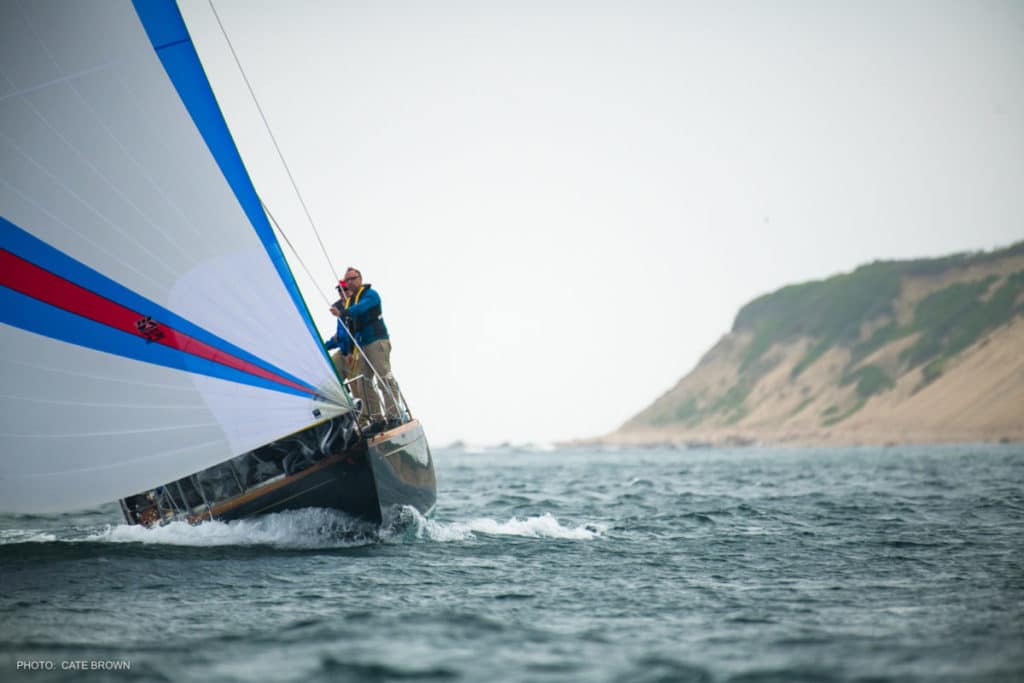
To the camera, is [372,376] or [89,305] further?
[372,376]

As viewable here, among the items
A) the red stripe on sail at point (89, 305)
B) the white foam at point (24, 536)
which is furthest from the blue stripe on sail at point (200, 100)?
the white foam at point (24, 536)

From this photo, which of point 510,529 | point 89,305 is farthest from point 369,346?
point 89,305

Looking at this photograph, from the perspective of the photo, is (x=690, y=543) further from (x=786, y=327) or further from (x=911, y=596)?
(x=786, y=327)

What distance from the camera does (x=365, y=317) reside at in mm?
14539

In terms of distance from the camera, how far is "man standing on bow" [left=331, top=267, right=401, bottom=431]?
14.4 metres

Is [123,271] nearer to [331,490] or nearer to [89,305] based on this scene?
[89,305]

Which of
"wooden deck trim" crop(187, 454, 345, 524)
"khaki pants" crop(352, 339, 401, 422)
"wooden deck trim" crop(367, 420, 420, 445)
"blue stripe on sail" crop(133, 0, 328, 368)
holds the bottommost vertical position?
"wooden deck trim" crop(187, 454, 345, 524)

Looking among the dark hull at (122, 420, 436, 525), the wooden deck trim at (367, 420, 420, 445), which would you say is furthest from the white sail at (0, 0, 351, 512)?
the wooden deck trim at (367, 420, 420, 445)

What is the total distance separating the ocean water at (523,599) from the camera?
6.63 m

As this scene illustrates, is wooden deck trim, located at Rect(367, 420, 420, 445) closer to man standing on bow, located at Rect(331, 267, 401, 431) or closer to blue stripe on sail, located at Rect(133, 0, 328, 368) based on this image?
man standing on bow, located at Rect(331, 267, 401, 431)

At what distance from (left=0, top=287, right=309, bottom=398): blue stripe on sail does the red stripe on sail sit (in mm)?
57

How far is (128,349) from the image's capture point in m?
11.4

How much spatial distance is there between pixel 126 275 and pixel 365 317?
13.2 feet

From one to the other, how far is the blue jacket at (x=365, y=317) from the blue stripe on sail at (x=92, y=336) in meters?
2.71
